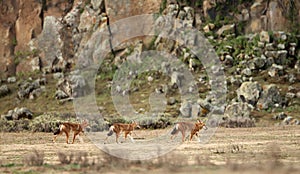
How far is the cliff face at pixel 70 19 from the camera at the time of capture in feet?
197

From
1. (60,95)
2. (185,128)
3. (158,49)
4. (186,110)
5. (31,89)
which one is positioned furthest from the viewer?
(31,89)

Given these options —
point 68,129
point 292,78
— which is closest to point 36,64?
point 292,78

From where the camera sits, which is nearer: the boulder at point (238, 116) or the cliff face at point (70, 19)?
the boulder at point (238, 116)

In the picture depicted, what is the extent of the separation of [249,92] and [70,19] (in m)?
28.4

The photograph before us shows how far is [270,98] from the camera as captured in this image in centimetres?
4766

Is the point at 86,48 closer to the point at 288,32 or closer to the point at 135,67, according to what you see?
the point at 135,67

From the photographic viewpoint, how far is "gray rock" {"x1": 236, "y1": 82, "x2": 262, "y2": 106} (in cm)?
4741

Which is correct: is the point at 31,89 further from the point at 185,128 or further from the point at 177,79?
the point at 185,128

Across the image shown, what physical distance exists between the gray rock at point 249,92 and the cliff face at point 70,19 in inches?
492

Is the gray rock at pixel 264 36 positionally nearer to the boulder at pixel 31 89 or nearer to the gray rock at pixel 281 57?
the gray rock at pixel 281 57

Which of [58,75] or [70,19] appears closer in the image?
[58,75]

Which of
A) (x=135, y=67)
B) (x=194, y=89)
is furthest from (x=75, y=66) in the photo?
(x=194, y=89)

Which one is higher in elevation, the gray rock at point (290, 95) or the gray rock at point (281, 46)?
the gray rock at point (281, 46)

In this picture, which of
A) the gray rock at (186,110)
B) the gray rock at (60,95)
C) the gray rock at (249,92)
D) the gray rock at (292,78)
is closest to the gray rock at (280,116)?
the gray rock at (249,92)
